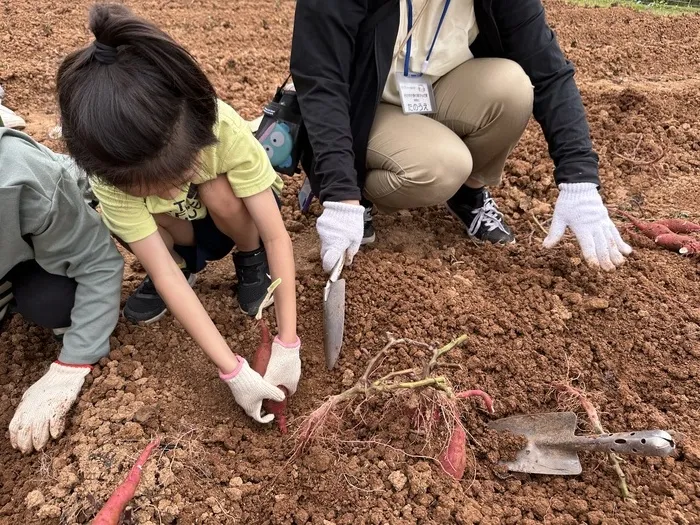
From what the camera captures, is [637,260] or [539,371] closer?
[539,371]

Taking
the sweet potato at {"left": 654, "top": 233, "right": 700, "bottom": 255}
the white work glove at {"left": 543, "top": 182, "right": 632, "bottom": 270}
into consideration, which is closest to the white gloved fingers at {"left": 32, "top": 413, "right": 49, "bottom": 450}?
the white work glove at {"left": 543, "top": 182, "right": 632, "bottom": 270}

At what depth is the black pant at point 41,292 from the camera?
1561 millimetres

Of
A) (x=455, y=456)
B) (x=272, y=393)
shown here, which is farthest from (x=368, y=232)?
(x=455, y=456)

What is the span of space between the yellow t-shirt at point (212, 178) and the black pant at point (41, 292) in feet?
0.79

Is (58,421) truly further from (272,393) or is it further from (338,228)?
(338,228)

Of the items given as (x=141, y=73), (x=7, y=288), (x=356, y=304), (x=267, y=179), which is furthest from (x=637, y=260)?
(x=7, y=288)

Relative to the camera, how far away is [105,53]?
1139 mm

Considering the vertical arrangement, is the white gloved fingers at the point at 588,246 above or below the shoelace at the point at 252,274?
above

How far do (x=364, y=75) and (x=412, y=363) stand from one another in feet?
2.85

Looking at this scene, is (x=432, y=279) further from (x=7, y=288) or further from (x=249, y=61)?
(x=249, y=61)

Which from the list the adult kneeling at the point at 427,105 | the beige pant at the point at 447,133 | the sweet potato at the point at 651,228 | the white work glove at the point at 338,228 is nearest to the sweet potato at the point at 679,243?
the sweet potato at the point at 651,228

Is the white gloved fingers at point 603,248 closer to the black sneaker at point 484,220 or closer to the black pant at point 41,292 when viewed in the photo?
the black sneaker at point 484,220

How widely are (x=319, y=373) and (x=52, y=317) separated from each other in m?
0.77

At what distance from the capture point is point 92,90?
112 cm
